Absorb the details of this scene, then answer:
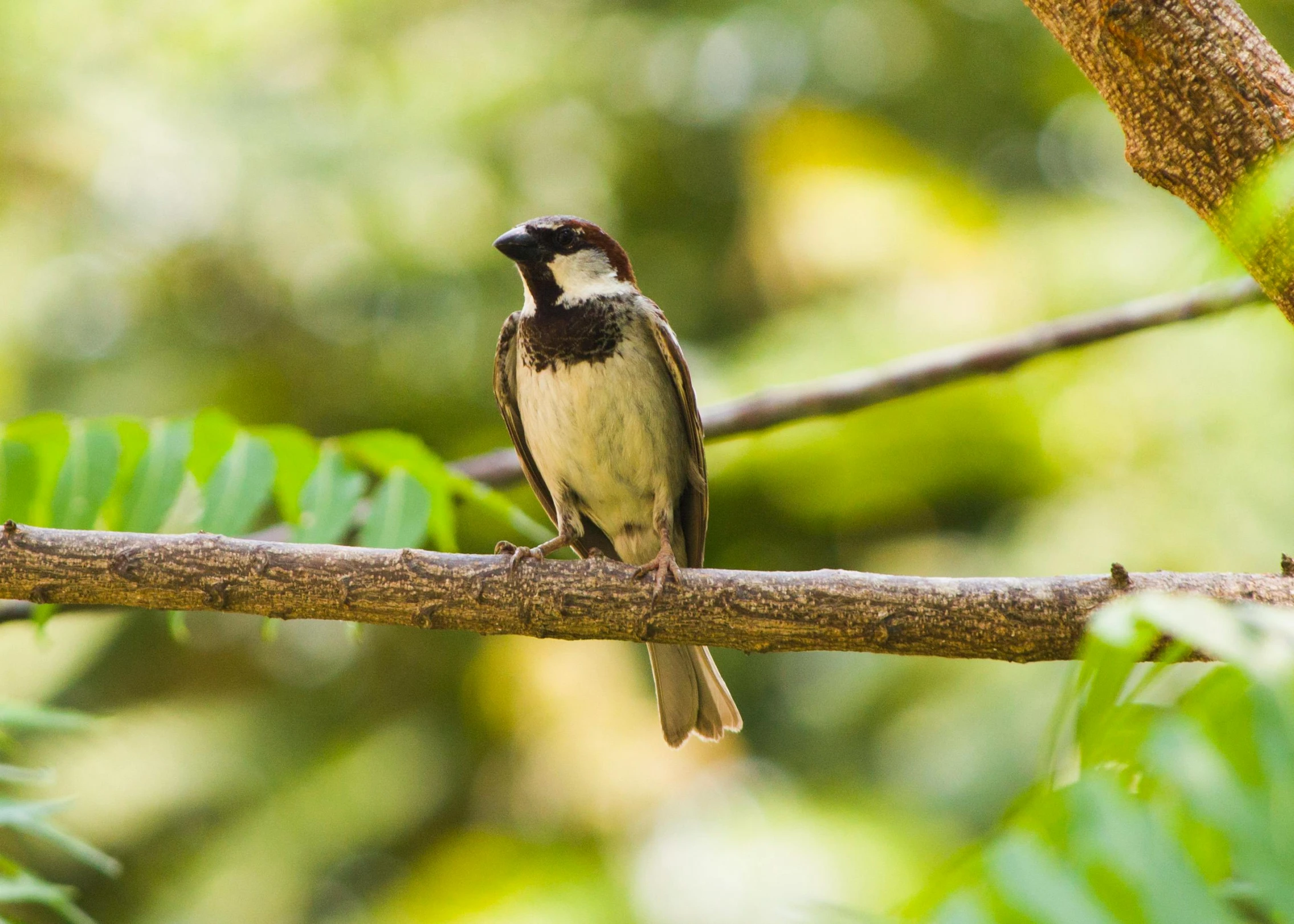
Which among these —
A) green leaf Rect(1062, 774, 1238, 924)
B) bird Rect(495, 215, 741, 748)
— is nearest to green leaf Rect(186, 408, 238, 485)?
bird Rect(495, 215, 741, 748)

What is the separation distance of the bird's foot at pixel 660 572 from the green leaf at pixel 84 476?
1228 mm

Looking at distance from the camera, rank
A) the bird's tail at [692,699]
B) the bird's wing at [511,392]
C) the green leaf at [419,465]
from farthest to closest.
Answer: the bird's wing at [511,392], the bird's tail at [692,699], the green leaf at [419,465]

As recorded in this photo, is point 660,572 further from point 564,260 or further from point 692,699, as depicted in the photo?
point 564,260

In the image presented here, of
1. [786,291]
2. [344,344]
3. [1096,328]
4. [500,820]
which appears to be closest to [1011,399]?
[786,291]

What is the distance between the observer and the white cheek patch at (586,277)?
3.98 m

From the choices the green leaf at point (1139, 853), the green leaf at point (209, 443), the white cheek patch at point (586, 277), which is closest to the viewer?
the green leaf at point (1139, 853)

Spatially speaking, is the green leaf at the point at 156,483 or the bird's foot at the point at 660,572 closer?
the bird's foot at the point at 660,572

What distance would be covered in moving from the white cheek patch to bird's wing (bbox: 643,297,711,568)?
150 mm

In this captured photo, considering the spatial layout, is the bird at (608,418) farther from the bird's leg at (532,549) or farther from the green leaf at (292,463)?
the green leaf at (292,463)

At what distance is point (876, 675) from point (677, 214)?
443 centimetres

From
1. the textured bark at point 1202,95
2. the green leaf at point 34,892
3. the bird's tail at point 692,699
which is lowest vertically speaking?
the green leaf at point 34,892

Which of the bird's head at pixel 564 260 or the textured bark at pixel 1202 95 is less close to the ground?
the bird's head at pixel 564 260

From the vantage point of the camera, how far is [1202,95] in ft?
6.38

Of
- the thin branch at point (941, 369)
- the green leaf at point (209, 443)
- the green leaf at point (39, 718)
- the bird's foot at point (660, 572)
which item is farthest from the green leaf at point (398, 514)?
the thin branch at point (941, 369)
